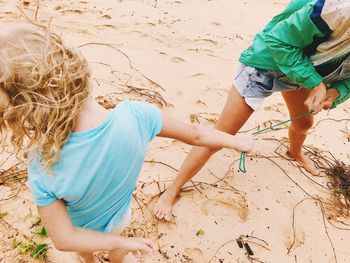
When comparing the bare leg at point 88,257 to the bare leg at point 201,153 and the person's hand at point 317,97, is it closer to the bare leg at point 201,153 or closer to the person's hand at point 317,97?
the bare leg at point 201,153

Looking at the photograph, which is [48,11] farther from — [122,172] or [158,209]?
[122,172]

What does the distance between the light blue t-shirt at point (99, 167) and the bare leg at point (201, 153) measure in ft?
2.74

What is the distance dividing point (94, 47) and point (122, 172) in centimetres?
276

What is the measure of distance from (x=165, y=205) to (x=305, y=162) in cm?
121

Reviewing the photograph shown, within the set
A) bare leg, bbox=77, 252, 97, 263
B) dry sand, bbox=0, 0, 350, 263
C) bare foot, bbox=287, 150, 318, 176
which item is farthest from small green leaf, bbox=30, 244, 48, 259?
bare foot, bbox=287, 150, 318, 176

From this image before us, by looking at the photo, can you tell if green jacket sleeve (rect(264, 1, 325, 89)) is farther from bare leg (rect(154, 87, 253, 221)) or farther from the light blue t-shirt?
the light blue t-shirt

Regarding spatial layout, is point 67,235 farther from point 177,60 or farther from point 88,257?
point 177,60

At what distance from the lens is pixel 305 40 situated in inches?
68.1

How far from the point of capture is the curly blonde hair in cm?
101

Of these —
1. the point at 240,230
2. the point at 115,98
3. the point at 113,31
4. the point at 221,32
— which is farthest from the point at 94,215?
the point at 221,32

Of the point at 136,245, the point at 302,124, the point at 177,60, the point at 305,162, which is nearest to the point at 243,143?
the point at 136,245

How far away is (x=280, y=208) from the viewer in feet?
8.46

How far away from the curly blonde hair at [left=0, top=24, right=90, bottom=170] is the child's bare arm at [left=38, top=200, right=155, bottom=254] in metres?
0.16

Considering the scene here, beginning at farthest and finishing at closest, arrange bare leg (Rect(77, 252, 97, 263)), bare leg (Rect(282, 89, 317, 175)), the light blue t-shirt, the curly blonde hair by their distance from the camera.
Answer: bare leg (Rect(282, 89, 317, 175)) → bare leg (Rect(77, 252, 97, 263)) → the light blue t-shirt → the curly blonde hair
